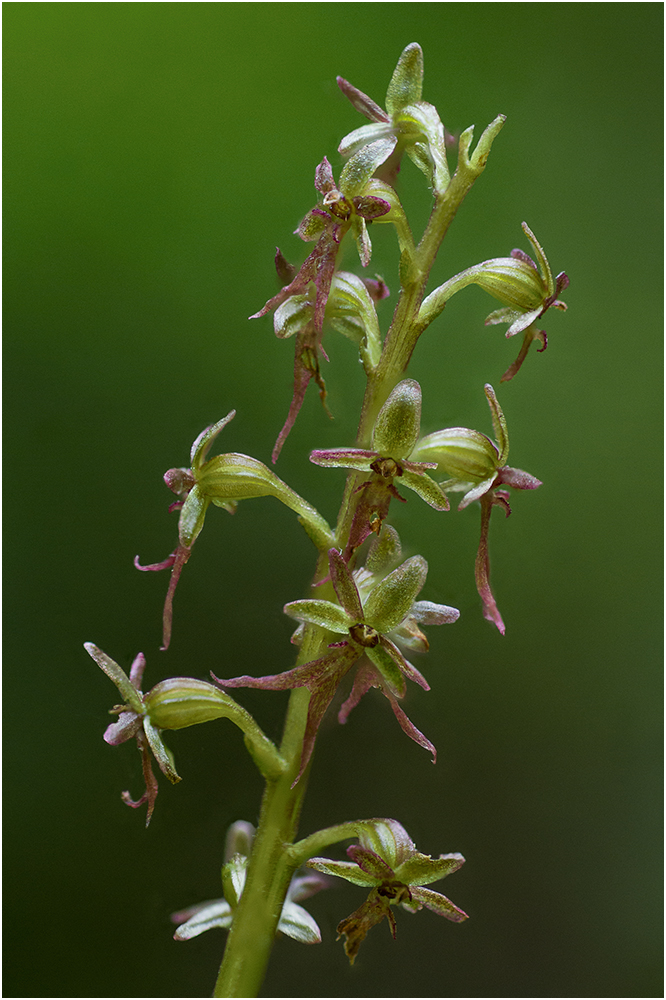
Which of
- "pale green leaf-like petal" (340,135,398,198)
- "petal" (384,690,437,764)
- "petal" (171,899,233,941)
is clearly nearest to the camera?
"petal" (384,690,437,764)

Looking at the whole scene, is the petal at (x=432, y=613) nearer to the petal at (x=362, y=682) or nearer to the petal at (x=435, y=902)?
the petal at (x=362, y=682)

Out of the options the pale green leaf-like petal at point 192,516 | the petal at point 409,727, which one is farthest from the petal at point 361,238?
the petal at point 409,727

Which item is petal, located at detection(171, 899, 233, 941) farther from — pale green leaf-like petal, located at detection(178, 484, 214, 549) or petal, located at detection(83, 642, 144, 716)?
pale green leaf-like petal, located at detection(178, 484, 214, 549)

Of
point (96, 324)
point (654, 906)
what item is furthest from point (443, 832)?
point (96, 324)

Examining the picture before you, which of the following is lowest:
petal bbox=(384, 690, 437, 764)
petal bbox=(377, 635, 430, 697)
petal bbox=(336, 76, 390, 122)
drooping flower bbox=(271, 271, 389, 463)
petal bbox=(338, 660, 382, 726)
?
petal bbox=(384, 690, 437, 764)

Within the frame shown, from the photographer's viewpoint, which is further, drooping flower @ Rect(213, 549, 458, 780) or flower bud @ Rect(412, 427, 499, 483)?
flower bud @ Rect(412, 427, 499, 483)

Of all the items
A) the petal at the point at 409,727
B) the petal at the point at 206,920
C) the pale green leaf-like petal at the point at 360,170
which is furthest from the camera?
the petal at the point at 206,920

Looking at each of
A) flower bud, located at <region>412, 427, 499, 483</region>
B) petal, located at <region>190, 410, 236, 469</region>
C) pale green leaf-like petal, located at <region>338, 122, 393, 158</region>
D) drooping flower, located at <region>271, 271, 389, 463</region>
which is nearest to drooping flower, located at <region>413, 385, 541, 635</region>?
flower bud, located at <region>412, 427, 499, 483</region>

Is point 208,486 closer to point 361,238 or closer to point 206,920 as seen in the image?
point 361,238
